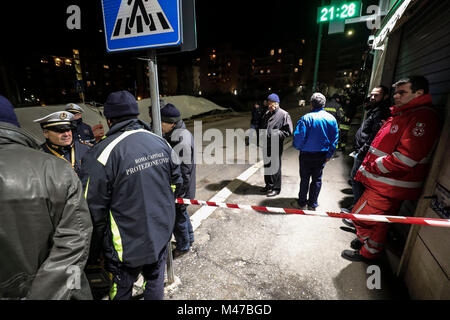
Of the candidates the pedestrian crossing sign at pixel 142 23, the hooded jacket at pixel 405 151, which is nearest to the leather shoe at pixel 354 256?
the hooded jacket at pixel 405 151

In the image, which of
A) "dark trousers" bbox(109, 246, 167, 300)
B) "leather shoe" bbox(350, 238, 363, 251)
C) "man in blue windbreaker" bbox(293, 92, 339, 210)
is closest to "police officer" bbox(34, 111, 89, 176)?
"dark trousers" bbox(109, 246, 167, 300)

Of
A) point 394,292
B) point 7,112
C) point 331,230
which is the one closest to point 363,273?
point 394,292

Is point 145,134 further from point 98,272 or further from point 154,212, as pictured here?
point 98,272

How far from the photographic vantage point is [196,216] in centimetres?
394

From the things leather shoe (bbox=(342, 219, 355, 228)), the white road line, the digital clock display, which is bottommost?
the white road line

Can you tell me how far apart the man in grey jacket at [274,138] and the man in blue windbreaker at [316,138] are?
687mm

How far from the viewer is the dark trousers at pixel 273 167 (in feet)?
15.5

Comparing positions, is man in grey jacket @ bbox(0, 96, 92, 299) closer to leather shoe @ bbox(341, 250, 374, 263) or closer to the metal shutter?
leather shoe @ bbox(341, 250, 374, 263)

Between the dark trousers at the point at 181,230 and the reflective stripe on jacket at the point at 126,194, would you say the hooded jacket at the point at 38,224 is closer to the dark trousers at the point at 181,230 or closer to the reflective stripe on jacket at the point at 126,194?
the reflective stripe on jacket at the point at 126,194

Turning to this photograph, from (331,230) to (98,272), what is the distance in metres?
3.30

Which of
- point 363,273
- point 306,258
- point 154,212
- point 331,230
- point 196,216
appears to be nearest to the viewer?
point 154,212

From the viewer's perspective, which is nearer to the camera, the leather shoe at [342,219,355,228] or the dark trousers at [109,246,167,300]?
the dark trousers at [109,246,167,300]

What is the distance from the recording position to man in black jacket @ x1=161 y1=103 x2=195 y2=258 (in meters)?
2.90

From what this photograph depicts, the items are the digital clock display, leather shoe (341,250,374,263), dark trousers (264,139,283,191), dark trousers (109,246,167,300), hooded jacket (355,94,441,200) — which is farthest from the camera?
the digital clock display
